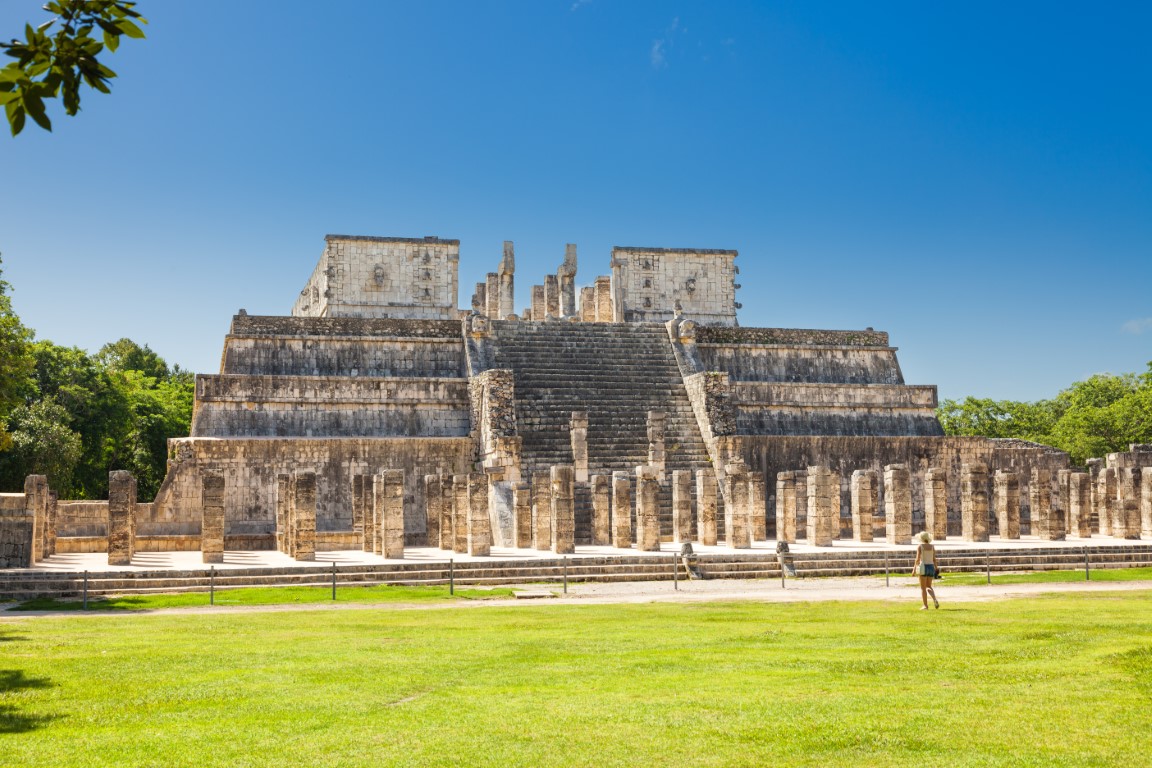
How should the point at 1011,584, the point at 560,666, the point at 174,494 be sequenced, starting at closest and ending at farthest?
the point at 560,666 < the point at 1011,584 < the point at 174,494

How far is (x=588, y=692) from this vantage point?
923cm

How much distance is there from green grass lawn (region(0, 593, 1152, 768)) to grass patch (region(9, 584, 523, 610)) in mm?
2943

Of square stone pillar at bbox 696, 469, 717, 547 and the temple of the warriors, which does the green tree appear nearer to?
the temple of the warriors

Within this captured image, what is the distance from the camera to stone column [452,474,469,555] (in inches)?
961

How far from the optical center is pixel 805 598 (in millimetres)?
17266

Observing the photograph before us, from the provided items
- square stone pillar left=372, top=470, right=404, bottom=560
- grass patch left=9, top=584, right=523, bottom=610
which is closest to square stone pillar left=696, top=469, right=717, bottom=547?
square stone pillar left=372, top=470, right=404, bottom=560

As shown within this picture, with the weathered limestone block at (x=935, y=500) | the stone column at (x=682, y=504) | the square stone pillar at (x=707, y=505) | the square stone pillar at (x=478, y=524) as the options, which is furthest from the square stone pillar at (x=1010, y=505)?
the square stone pillar at (x=478, y=524)

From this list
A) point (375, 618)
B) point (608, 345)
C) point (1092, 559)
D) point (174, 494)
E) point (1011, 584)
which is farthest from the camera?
point (608, 345)

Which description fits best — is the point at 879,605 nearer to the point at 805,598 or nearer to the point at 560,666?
the point at 805,598

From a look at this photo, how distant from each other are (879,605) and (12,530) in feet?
48.9

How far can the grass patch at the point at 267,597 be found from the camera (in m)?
17.2

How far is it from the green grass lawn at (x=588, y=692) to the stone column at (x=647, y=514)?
9.49 metres

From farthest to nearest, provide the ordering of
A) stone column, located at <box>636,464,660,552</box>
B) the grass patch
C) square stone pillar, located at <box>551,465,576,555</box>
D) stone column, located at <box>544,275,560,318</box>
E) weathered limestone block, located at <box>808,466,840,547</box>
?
stone column, located at <box>544,275,560,318</box> → weathered limestone block, located at <box>808,466,840,547</box> → stone column, located at <box>636,464,660,552</box> → square stone pillar, located at <box>551,465,576,555</box> → the grass patch

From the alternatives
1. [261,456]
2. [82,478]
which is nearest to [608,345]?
[261,456]
